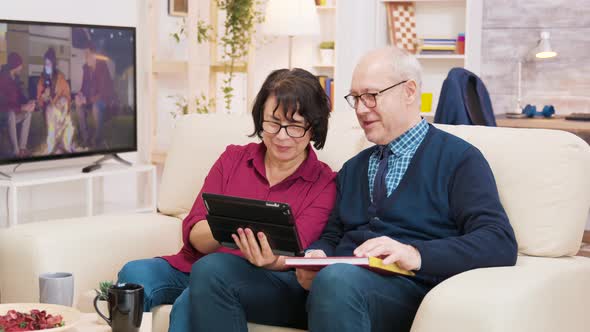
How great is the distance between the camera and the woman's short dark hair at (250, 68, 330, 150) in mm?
2475

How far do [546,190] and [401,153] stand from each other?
0.39m

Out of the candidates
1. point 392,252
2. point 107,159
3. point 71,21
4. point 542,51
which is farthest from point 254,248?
point 542,51

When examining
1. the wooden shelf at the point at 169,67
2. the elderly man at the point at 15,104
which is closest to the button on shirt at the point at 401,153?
the elderly man at the point at 15,104

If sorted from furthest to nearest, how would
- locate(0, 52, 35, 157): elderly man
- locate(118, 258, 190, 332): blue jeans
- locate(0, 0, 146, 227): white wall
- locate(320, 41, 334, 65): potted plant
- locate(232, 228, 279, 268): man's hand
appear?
1. locate(320, 41, 334, 65): potted plant
2. locate(0, 0, 146, 227): white wall
3. locate(0, 52, 35, 157): elderly man
4. locate(118, 258, 190, 332): blue jeans
5. locate(232, 228, 279, 268): man's hand

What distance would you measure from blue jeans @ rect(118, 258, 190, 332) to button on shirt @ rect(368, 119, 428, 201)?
1.94ft

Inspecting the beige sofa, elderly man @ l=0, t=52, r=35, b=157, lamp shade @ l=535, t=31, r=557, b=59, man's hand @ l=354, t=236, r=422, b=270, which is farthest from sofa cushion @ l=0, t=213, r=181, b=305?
lamp shade @ l=535, t=31, r=557, b=59

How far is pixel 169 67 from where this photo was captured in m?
5.61

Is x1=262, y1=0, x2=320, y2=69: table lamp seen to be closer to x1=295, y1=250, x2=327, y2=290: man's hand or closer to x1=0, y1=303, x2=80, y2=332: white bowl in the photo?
x1=295, y1=250, x2=327, y2=290: man's hand

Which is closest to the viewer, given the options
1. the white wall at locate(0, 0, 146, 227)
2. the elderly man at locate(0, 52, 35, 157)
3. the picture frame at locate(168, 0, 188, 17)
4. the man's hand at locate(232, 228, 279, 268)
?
the man's hand at locate(232, 228, 279, 268)

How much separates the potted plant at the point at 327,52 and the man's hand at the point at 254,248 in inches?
186

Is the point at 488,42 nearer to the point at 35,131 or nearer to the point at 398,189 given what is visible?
the point at 35,131

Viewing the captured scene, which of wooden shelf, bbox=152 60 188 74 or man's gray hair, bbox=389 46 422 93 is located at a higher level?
wooden shelf, bbox=152 60 188 74

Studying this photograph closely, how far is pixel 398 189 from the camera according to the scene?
2.37m

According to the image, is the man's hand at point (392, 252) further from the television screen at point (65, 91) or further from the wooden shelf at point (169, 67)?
the wooden shelf at point (169, 67)
